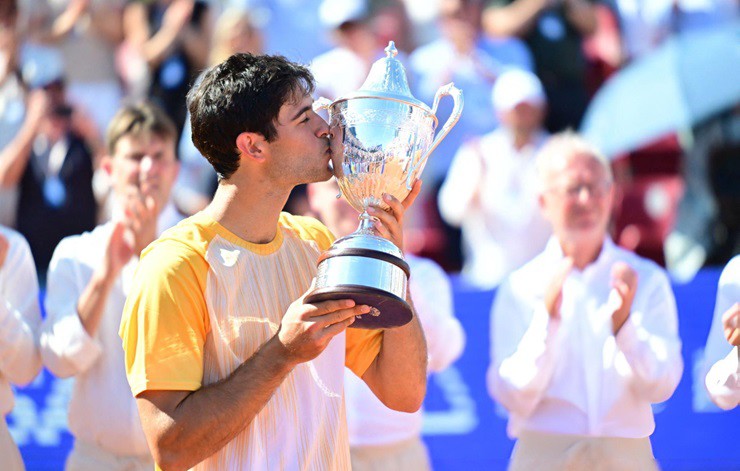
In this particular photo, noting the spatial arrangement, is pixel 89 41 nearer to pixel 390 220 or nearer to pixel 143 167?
pixel 143 167

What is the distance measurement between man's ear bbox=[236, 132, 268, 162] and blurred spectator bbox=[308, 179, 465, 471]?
1809 millimetres

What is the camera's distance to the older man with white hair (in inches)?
179

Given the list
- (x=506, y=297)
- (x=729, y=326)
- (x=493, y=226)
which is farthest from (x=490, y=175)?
(x=729, y=326)

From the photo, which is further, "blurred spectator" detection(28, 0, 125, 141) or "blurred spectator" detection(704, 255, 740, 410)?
"blurred spectator" detection(28, 0, 125, 141)

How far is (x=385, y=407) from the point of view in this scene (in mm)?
4969

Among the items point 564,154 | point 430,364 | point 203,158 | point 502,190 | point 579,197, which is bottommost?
point 430,364

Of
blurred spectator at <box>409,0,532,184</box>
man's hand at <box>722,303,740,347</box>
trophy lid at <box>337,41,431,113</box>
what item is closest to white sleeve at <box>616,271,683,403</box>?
man's hand at <box>722,303,740,347</box>

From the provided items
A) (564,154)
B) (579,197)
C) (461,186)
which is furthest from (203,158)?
(579,197)

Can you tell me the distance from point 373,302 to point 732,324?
1.71 metres

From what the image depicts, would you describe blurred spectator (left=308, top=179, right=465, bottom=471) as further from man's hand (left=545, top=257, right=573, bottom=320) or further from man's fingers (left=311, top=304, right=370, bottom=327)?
man's fingers (left=311, top=304, right=370, bottom=327)

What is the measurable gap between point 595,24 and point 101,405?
4640 mm

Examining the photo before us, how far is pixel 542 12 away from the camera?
25.1ft

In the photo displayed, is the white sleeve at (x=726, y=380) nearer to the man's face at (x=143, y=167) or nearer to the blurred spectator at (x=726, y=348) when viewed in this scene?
the blurred spectator at (x=726, y=348)

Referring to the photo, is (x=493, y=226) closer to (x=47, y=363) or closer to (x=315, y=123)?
(x=47, y=363)
